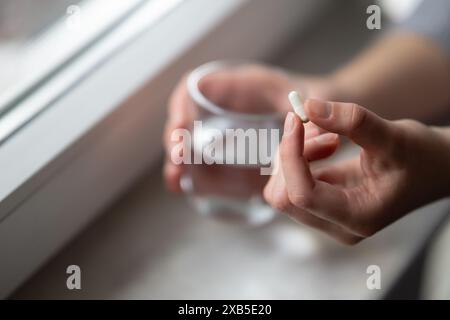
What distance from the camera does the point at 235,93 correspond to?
52 centimetres

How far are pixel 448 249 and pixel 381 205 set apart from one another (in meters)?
0.27

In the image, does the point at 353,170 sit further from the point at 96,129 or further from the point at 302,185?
the point at 96,129

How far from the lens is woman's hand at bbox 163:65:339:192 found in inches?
18.9

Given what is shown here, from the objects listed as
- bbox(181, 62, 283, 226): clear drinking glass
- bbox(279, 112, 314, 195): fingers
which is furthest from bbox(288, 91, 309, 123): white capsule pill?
bbox(181, 62, 283, 226): clear drinking glass

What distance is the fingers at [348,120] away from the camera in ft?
1.07

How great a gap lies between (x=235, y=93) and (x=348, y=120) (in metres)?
0.20

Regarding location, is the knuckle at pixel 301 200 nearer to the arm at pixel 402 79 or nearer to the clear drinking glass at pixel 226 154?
the clear drinking glass at pixel 226 154

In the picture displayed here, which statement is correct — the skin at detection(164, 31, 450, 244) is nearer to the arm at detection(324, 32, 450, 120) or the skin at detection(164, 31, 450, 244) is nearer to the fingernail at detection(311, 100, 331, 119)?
the fingernail at detection(311, 100, 331, 119)

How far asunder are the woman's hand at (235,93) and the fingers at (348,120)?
0.53 feet

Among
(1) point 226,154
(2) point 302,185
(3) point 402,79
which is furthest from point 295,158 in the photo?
(3) point 402,79

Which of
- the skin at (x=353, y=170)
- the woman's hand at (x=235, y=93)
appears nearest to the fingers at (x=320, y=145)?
the skin at (x=353, y=170)
